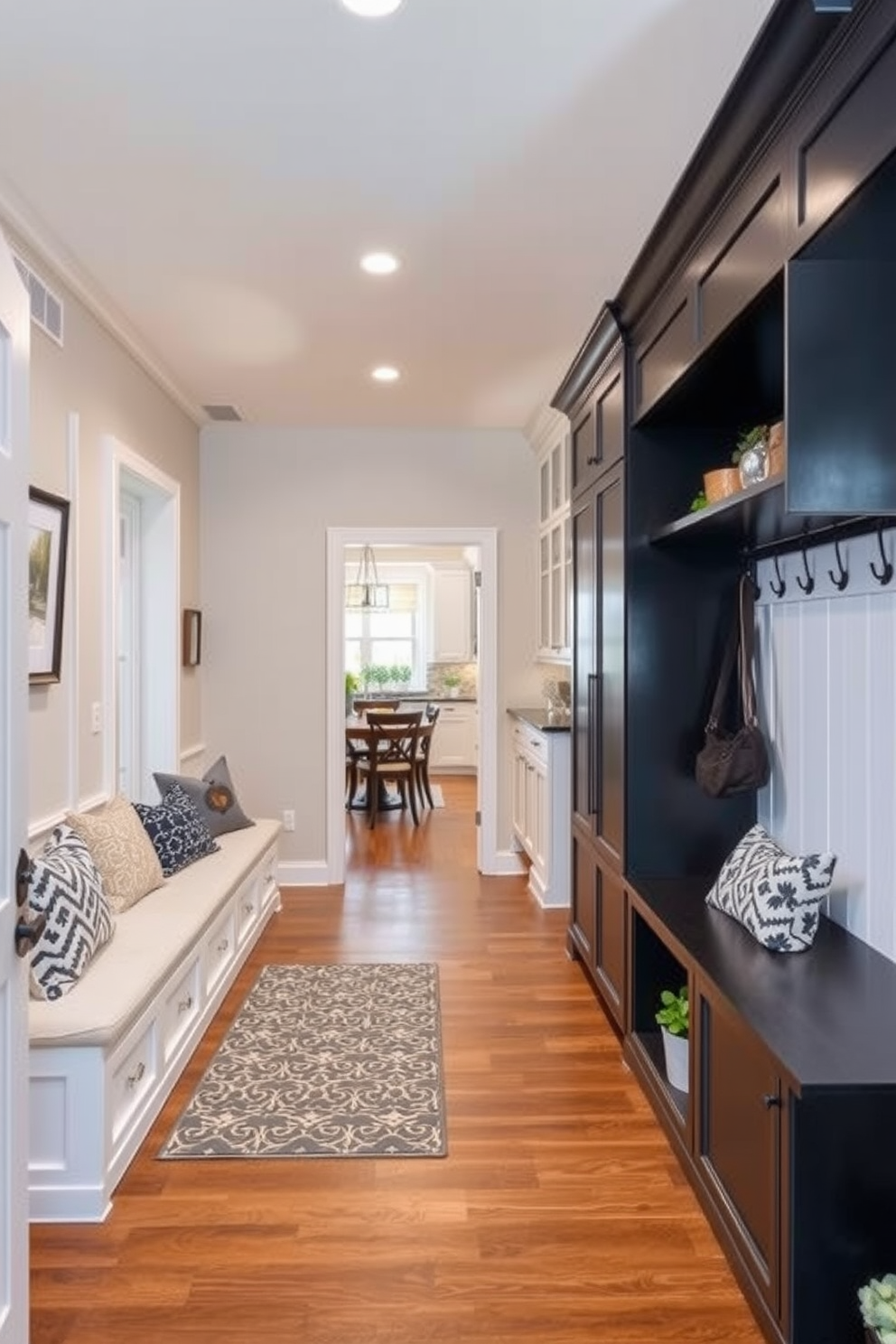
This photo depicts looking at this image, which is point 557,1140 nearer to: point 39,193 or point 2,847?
point 2,847

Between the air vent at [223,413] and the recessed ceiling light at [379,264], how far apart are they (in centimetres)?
191

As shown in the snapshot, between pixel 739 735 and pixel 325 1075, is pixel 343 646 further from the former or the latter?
pixel 739 735

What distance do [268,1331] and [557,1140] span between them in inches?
38.1

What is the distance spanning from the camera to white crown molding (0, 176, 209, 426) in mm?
2684

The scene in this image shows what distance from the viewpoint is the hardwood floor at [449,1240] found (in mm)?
1811

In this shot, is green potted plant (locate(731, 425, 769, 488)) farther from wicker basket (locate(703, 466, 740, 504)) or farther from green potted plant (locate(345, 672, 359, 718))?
green potted plant (locate(345, 672, 359, 718))

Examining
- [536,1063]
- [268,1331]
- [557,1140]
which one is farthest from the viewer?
[536,1063]

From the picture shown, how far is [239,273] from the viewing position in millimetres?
3166

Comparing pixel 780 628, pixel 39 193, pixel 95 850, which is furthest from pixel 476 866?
pixel 39 193

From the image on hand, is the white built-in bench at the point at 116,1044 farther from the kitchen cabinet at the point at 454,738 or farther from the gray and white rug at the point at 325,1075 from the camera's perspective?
the kitchen cabinet at the point at 454,738

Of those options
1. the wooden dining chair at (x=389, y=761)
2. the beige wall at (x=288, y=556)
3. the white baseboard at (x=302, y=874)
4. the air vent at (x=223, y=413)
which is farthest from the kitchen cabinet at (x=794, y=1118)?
the wooden dining chair at (x=389, y=761)

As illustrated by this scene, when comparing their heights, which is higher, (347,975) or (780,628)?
(780,628)

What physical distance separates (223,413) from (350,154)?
8.85 feet

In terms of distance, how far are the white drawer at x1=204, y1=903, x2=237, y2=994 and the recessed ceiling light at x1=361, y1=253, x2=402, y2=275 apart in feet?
8.14
